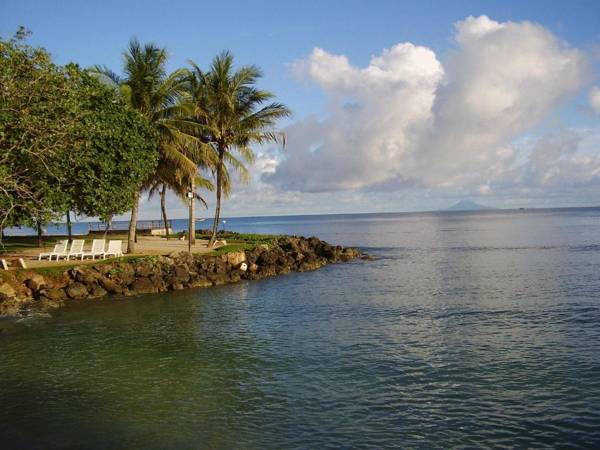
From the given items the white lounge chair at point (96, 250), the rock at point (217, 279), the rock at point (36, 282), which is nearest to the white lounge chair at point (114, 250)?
the white lounge chair at point (96, 250)

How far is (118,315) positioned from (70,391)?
10075 millimetres

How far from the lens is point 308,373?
14414 mm

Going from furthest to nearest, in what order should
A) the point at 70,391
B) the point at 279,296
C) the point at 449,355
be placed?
1. the point at 279,296
2. the point at 449,355
3. the point at 70,391

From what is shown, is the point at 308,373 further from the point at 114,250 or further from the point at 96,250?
the point at 96,250

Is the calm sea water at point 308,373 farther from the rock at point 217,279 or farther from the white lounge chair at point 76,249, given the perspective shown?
the white lounge chair at point 76,249

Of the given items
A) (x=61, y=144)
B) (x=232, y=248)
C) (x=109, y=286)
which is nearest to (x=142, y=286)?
(x=109, y=286)

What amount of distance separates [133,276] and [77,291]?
3.54m

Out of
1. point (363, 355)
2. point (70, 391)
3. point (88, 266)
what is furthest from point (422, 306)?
point (88, 266)

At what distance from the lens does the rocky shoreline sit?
25766 mm

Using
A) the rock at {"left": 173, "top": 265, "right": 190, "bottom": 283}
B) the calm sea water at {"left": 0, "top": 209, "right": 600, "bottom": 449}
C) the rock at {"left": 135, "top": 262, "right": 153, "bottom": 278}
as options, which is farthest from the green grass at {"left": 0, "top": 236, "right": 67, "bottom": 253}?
the calm sea water at {"left": 0, "top": 209, "right": 600, "bottom": 449}

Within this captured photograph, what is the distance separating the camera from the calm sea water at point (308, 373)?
1059cm

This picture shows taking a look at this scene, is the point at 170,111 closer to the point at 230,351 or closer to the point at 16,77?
the point at 16,77

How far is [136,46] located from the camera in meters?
35.4

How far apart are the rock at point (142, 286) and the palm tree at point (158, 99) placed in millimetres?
6276
